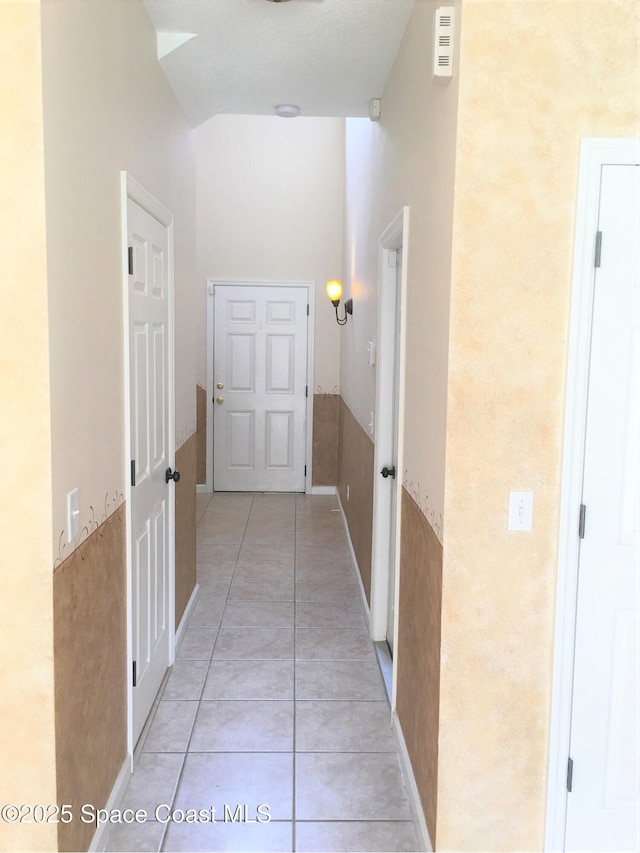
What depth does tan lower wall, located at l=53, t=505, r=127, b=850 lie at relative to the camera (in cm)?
176

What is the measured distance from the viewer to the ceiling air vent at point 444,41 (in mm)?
1834

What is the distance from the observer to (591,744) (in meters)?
1.95

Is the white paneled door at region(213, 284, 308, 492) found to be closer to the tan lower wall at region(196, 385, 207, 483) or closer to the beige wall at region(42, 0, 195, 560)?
the tan lower wall at region(196, 385, 207, 483)

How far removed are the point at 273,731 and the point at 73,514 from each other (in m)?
1.40

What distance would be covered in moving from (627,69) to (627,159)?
23 cm

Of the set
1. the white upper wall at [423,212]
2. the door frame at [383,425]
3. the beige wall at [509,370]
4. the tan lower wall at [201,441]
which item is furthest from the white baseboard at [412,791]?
the tan lower wall at [201,441]

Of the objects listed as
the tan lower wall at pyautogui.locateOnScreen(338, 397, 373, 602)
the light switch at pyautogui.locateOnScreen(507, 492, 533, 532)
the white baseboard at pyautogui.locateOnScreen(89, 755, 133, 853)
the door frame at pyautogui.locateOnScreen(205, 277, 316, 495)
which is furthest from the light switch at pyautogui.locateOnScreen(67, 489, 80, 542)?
the door frame at pyautogui.locateOnScreen(205, 277, 316, 495)

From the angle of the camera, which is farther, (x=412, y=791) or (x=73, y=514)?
(x=412, y=791)

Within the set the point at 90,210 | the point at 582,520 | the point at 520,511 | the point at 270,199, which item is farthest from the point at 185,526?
the point at 270,199

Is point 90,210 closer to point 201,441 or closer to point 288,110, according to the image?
point 288,110

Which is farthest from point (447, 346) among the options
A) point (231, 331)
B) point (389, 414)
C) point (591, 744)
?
point (231, 331)

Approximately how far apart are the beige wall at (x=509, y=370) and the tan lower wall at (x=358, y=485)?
5.89 feet

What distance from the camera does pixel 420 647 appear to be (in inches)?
88.0

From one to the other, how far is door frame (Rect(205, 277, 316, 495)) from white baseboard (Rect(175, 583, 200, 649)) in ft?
8.67
